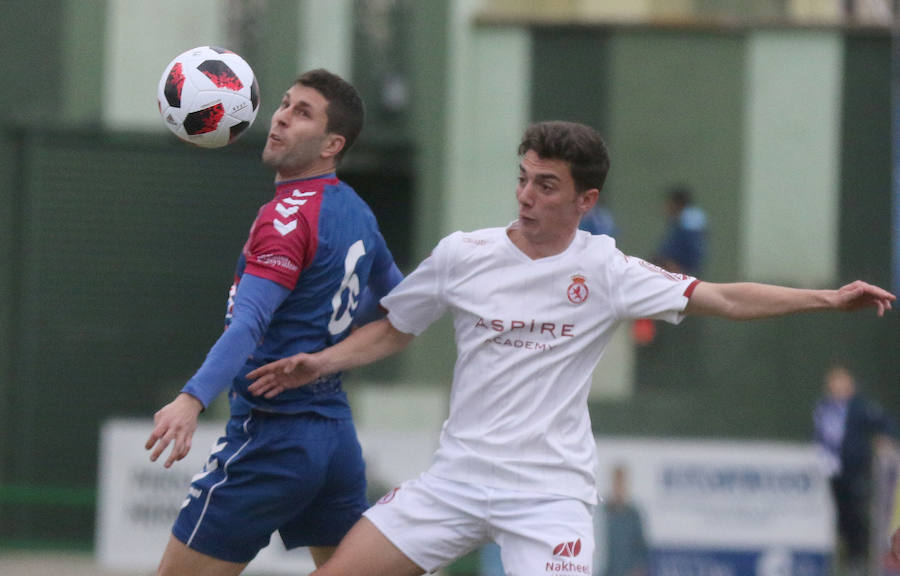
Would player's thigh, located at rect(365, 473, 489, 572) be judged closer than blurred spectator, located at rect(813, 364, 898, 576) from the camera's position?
Yes

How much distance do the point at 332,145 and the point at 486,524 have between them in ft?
4.66

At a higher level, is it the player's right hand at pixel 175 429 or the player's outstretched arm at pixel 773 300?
the player's outstretched arm at pixel 773 300

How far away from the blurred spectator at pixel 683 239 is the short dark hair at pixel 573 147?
7660mm

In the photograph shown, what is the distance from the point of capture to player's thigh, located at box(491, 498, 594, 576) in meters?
4.65

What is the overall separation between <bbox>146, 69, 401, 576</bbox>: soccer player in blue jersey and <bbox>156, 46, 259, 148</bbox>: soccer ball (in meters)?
0.19

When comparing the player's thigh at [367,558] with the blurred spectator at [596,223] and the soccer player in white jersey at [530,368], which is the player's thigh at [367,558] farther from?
the blurred spectator at [596,223]

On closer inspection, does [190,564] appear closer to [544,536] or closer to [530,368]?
[544,536]

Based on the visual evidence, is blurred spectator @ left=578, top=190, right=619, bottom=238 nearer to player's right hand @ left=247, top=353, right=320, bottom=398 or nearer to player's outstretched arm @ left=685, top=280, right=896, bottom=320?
player's outstretched arm @ left=685, top=280, right=896, bottom=320

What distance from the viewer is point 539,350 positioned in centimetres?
479

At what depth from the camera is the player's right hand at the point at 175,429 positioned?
4184mm

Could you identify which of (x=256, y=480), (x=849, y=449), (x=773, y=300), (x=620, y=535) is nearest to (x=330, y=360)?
(x=256, y=480)

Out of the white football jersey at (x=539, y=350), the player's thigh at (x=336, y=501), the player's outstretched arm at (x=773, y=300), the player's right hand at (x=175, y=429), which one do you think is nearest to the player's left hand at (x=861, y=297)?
the player's outstretched arm at (x=773, y=300)

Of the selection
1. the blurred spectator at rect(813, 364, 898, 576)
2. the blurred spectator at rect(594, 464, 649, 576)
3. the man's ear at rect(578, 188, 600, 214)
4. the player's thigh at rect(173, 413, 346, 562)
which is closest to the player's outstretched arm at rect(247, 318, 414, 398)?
the player's thigh at rect(173, 413, 346, 562)

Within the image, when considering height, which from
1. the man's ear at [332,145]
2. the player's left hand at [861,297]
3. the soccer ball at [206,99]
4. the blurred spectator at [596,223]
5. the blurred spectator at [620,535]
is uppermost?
the soccer ball at [206,99]
